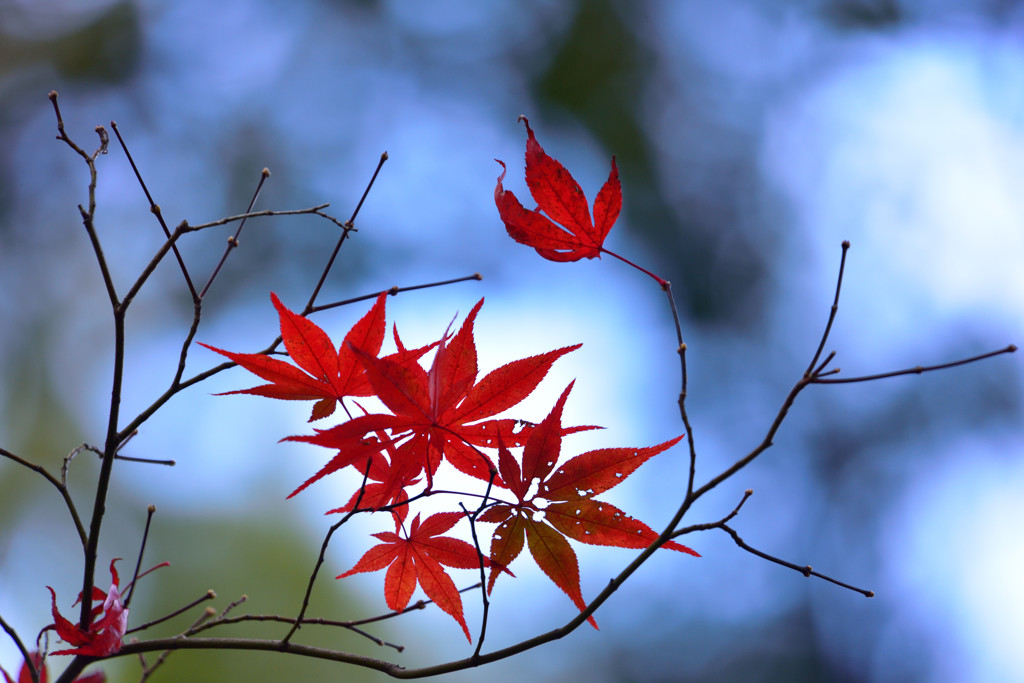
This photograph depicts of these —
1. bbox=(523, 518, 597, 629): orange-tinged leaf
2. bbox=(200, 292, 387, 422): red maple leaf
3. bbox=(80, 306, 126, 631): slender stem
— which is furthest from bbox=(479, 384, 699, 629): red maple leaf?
bbox=(80, 306, 126, 631): slender stem

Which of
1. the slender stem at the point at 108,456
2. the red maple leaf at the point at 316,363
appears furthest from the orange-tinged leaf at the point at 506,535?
the slender stem at the point at 108,456

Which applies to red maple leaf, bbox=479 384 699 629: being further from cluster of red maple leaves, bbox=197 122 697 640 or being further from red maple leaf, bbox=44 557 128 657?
red maple leaf, bbox=44 557 128 657

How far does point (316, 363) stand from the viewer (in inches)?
20.3

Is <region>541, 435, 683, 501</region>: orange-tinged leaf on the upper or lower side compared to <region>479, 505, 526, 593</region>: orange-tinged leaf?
upper

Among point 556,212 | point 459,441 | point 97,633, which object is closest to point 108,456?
point 97,633

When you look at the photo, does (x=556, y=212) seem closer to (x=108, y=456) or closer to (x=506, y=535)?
(x=506, y=535)

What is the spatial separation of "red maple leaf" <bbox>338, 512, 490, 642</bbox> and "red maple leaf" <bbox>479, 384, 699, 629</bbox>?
83 millimetres

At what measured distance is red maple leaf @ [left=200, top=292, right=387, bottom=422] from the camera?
49cm

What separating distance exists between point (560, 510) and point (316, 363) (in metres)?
0.20

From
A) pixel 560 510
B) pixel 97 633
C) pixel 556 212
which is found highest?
pixel 556 212

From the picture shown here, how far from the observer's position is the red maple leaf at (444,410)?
47cm

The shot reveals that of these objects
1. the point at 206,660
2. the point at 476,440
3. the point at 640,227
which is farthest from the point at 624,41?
the point at 476,440

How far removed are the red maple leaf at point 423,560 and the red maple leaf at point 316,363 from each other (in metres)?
0.13

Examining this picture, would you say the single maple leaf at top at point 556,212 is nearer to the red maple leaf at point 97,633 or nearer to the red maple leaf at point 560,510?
the red maple leaf at point 560,510
